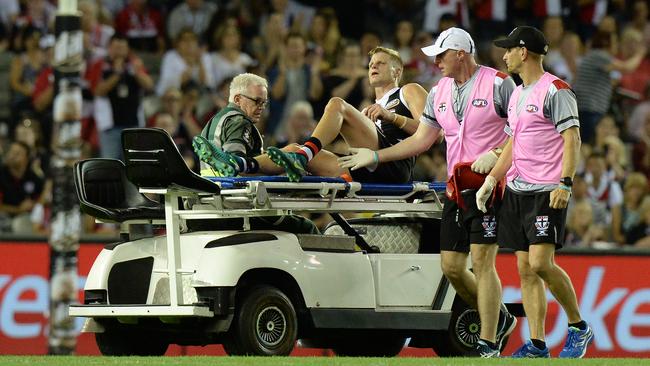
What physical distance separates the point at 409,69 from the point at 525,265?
28.4 ft

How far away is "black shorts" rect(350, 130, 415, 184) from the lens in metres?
A: 12.6

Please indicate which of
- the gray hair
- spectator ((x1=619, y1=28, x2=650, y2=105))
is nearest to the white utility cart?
the gray hair

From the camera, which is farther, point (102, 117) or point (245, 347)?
point (102, 117)

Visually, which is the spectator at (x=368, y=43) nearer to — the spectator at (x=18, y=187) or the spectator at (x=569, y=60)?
the spectator at (x=569, y=60)

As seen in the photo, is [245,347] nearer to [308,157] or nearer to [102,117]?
[308,157]

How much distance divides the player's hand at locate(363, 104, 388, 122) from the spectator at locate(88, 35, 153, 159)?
6.39 metres

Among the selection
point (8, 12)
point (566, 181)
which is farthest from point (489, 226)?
point (8, 12)

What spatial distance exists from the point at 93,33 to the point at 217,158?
25.4ft

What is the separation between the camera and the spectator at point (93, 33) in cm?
1888

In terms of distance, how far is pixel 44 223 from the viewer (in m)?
17.4

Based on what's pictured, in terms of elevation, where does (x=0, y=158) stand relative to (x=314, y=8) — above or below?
below

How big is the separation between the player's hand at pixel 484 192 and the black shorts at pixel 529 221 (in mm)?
153

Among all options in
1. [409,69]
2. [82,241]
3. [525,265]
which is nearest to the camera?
[525,265]

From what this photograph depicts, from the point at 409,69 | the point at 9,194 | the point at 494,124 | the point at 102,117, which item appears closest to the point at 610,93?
the point at 409,69
